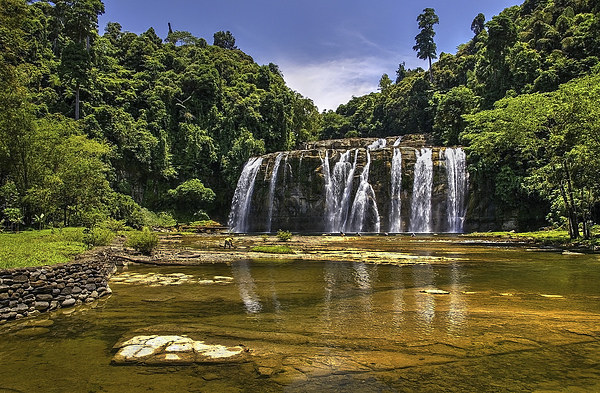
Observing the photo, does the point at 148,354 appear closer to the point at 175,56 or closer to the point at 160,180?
the point at 160,180

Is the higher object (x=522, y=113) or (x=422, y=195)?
(x=522, y=113)

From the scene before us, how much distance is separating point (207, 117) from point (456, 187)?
34.2m

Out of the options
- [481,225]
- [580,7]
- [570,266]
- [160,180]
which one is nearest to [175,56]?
[160,180]

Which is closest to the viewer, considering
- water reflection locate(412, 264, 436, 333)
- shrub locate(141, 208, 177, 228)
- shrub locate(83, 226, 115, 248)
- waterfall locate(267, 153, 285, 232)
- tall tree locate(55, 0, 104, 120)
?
water reflection locate(412, 264, 436, 333)

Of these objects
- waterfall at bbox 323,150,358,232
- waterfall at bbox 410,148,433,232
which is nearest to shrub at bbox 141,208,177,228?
waterfall at bbox 323,150,358,232

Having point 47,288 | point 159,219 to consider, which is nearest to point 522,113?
point 47,288

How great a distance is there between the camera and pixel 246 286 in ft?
27.2

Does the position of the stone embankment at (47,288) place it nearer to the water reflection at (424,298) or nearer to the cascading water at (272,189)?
the water reflection at (424,298)

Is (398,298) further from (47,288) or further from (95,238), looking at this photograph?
(95,238)

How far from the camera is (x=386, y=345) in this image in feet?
14.2

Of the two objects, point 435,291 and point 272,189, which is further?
point 272,189

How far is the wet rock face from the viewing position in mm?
34156

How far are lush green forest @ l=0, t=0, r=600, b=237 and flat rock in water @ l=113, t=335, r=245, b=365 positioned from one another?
13.1m

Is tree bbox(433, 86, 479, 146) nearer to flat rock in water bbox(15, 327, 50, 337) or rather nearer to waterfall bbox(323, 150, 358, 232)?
waterfall bbox(323, 150, 358, 232)
